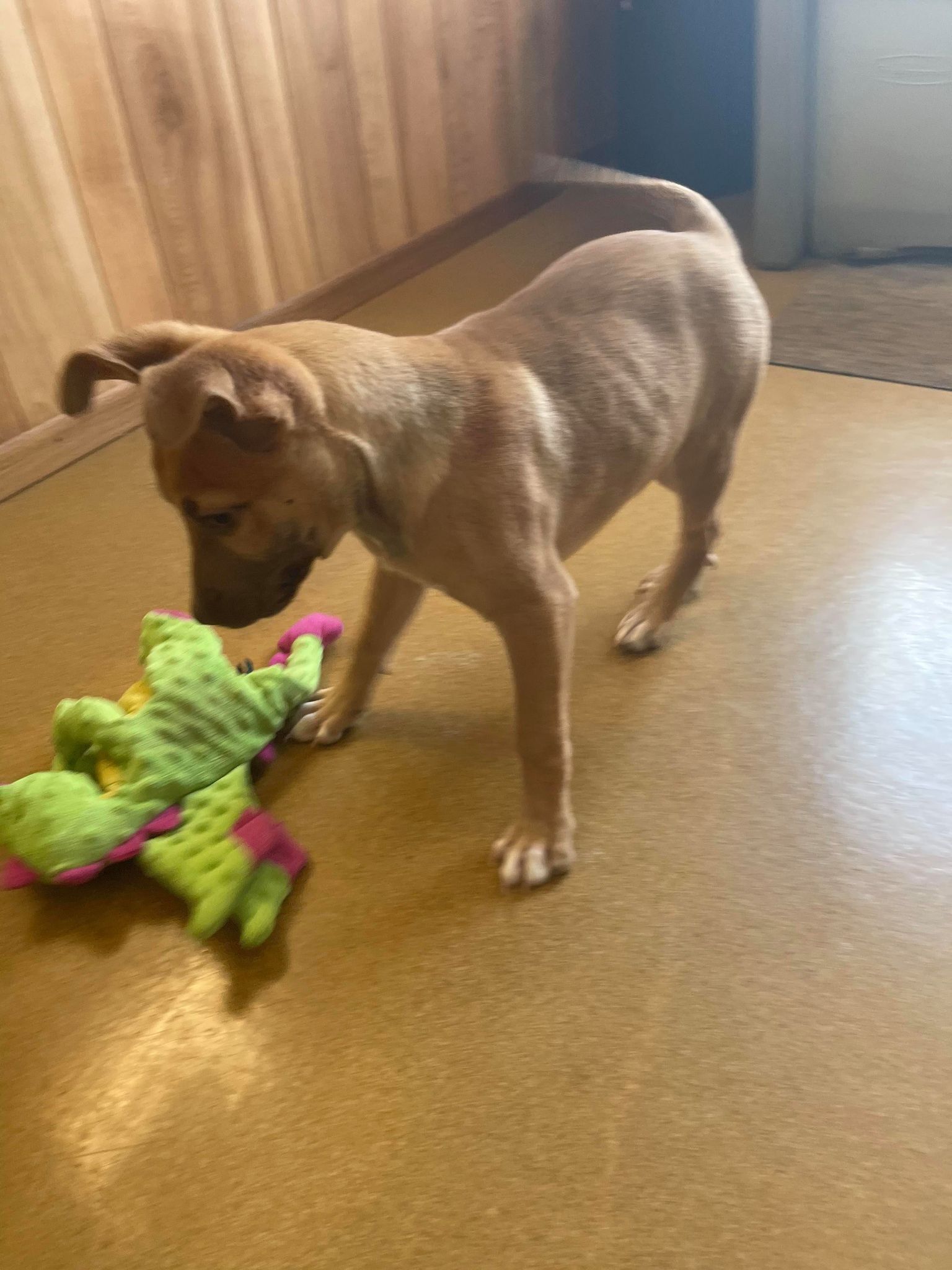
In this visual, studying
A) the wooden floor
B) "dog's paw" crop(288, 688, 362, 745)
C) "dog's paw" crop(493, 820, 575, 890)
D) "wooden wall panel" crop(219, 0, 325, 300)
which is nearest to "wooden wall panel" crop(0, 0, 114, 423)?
"wooden wall panel" crop(219, 0, 325, 300)

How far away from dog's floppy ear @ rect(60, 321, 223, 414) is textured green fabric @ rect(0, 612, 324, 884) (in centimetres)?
41

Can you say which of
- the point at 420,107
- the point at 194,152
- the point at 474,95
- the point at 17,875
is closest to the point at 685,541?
the point at 17,875

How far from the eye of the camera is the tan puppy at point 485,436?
88 cm

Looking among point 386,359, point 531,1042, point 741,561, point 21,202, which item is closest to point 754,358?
point 741,561

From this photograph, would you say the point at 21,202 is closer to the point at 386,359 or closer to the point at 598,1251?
the point at 386,359

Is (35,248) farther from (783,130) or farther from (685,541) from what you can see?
(783,130)

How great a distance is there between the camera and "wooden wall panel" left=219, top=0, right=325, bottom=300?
2293 mm

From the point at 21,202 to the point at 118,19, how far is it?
45cm

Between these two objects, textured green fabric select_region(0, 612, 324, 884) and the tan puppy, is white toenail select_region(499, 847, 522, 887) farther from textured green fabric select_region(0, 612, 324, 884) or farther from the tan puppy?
textured green fabric select_region(0, 612, 324, 884)

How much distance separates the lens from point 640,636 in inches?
59.2

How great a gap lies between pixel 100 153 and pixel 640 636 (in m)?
1.55

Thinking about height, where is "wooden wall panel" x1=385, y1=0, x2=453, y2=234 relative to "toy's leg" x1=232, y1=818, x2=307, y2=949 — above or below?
above

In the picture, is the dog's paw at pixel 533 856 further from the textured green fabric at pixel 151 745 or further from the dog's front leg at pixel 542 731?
the textured green fabric at pixel 151 745

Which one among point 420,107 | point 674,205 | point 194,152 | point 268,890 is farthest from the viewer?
point 420,107
